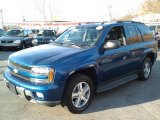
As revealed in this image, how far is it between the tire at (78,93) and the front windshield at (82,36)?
85 cm

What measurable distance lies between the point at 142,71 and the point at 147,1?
48.4 meters

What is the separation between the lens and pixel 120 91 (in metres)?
6.45

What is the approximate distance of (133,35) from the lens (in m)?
6.68

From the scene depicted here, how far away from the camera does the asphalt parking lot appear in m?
4.80

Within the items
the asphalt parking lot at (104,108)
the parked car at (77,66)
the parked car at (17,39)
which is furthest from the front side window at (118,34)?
the parked car at (17,39)

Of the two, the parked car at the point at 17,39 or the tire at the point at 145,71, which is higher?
the parked car at the point at 17,39

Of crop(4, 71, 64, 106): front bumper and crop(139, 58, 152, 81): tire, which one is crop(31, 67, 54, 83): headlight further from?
crop(139, 58, 152, 81): tire

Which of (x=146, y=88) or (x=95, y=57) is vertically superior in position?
(x=95, y=57)

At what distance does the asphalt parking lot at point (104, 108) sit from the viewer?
15.8 ft

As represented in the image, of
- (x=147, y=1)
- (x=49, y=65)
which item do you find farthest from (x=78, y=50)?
(x=147, y=1)

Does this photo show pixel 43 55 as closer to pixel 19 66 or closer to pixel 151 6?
pixel 19 66

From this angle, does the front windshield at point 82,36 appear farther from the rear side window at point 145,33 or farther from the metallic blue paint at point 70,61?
the rear side window at point 145,33

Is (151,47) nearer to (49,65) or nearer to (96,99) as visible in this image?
(96,99)

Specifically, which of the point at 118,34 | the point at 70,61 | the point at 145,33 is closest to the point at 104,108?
the point at 70,61
